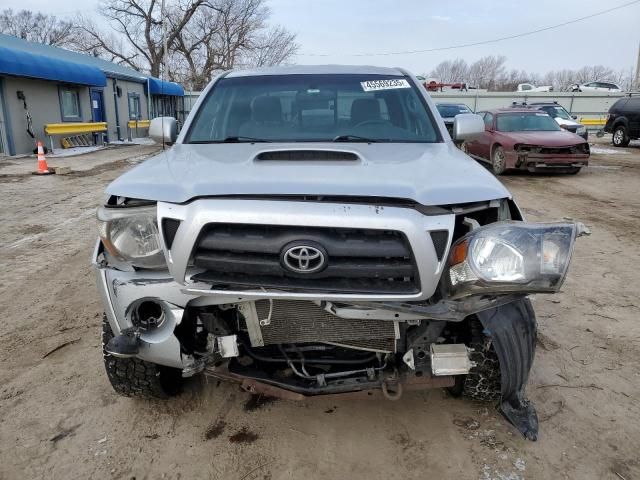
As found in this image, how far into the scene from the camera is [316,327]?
224 cm

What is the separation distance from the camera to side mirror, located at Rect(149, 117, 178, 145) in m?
3.57

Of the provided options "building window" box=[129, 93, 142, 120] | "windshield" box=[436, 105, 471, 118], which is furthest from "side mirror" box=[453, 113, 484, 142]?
"building window" box=[129, 93, 142, 120]

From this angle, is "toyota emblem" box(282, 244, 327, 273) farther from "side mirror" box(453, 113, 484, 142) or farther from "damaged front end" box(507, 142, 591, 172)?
"damaged front end" box(507, 142, 591, 172)

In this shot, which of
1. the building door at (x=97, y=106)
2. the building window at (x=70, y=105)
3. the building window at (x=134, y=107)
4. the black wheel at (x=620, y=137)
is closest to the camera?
the building window at (x=70, y=105)

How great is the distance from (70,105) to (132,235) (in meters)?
19.0

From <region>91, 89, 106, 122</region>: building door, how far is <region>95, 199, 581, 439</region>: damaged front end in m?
20.2

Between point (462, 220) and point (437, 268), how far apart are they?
0.31 metres

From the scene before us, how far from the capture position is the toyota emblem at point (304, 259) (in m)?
1.89

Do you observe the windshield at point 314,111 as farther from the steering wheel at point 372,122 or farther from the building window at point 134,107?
the building window at point 134,107

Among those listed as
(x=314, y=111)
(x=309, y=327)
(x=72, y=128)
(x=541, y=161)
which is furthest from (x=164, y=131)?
(x=72, y=128)

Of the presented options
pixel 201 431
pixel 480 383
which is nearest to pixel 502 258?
pixel 480 383

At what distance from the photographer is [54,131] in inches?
623

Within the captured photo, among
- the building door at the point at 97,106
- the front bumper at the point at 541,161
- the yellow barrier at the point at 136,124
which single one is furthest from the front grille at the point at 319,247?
the yellow barrier at the point at 136,124

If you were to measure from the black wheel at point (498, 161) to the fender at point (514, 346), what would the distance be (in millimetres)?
9973
